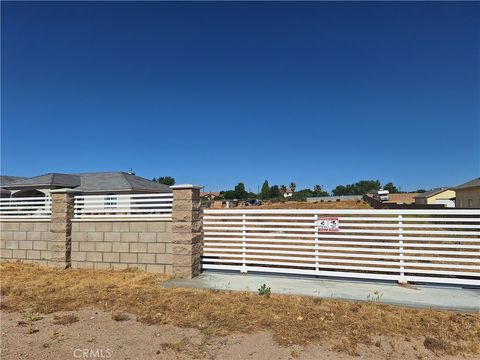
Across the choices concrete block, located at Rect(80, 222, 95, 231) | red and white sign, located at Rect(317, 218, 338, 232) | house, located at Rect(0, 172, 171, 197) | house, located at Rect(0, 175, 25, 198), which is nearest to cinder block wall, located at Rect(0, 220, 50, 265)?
concrete block, located at Rect(80, 222, 95, 231)

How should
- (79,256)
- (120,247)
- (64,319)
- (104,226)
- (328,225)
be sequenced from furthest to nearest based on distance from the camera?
(79,256), (104,226), (120,247), (328,225), (64,319)

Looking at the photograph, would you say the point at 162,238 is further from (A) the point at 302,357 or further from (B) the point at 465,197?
(B) the point at 465,197

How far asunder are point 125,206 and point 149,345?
4.35 metres

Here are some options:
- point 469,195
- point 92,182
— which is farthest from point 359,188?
point 92,182

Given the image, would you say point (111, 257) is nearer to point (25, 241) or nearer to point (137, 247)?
point (137, 247)

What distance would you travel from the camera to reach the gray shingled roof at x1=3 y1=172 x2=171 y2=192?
25328 millimetres

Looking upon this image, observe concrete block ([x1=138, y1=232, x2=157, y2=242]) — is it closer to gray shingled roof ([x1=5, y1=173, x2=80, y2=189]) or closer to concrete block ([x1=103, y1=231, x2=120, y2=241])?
concrete block ([x1=103, y1=231, x2=120, y2=241])

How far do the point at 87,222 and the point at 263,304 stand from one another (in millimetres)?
5004

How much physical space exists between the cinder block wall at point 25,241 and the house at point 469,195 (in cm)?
3131

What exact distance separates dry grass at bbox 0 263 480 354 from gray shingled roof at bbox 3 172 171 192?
680 inches

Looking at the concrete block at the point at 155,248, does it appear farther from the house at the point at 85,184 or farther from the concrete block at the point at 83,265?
the house at the point at 85,184

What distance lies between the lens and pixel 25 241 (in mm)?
8992

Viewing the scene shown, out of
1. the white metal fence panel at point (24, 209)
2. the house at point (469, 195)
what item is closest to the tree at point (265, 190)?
the house at point (469, 195)

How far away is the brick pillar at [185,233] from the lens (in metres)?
7.28
